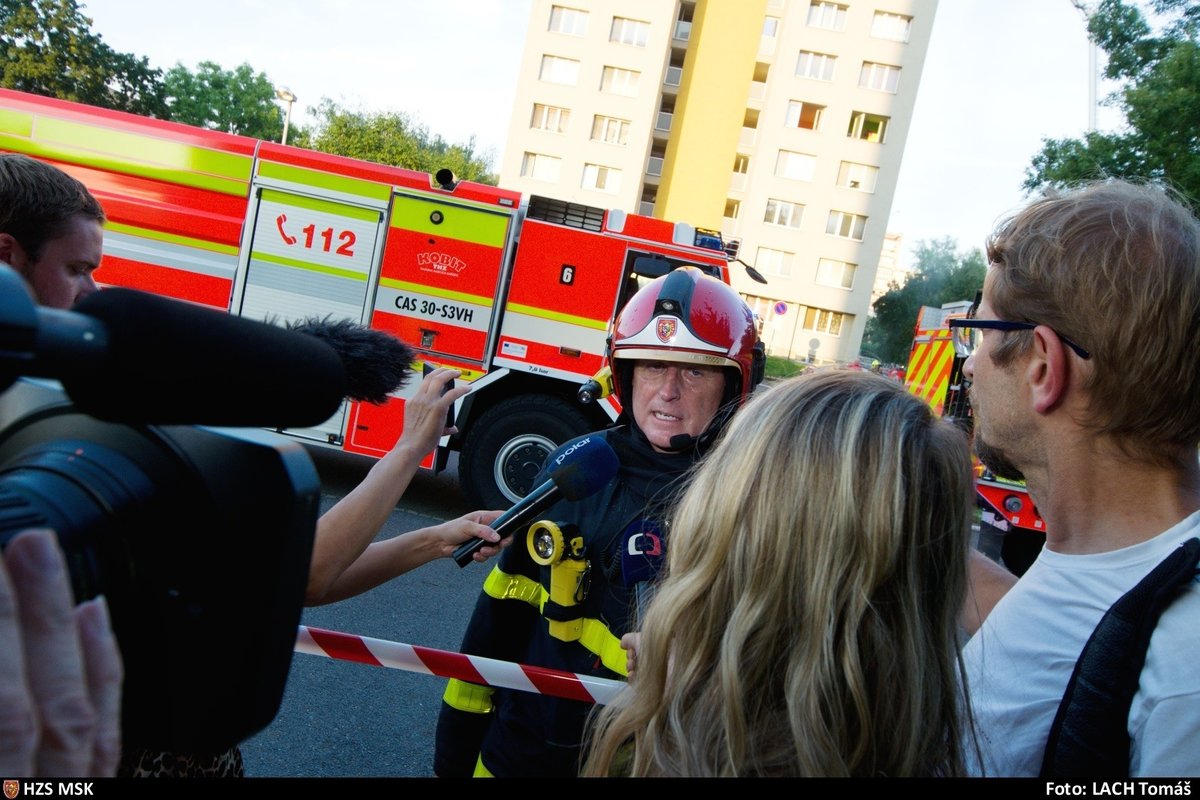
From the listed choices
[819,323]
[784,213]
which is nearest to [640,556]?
[784,213]

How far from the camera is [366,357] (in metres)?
1.84

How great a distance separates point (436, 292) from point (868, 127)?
44.9 meters

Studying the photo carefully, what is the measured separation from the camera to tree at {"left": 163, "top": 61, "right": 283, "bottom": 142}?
63.8 meters

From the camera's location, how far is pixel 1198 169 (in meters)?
11.0

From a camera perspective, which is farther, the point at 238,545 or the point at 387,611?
the point at 387,611

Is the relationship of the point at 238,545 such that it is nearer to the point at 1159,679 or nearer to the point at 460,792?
the point at 460,792

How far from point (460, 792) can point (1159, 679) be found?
103 cm

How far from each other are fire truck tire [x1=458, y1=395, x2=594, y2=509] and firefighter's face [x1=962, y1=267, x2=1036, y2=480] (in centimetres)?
538

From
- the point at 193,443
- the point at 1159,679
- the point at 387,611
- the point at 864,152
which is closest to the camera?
the point at 193,443

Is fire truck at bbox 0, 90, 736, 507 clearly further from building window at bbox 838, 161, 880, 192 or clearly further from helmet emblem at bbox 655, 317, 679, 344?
building window at bbox 838, 161, 880, 192

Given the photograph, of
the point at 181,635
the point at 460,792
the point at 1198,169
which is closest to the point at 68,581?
the point at 181,635

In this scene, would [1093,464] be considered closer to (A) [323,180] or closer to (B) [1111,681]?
(B) [1111,681]

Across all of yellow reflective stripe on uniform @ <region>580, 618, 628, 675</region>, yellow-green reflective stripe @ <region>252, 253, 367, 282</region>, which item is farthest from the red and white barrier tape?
yellow-green reflective stripe @ <region>252, 253, 367, 282</region>

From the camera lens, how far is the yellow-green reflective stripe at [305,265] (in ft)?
24.4
